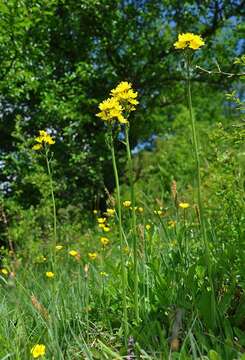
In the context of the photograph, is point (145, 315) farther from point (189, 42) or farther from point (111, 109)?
point (189, 42)

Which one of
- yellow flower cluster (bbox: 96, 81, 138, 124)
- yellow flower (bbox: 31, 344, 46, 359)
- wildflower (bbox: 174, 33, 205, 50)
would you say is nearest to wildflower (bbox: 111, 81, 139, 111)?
yellow flower cluster (bbox: 96, 81, 138, 124)

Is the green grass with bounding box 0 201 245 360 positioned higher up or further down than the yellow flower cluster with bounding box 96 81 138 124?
further down

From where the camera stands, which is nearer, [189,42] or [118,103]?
[189,42]

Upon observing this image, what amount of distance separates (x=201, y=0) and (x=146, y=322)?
9.00 m

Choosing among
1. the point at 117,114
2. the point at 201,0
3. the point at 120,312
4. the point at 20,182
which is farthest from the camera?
the point at 201,0

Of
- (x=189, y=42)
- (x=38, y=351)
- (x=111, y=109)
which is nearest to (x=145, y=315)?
(x=38, y=351)

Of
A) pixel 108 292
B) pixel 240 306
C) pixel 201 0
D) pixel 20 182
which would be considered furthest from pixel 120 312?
pixel 201 0

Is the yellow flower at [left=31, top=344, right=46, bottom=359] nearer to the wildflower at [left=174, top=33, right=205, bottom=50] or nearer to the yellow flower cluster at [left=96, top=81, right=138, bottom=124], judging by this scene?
the yellow flower cluster at [left=96, top=81, right=138, bottom=124]

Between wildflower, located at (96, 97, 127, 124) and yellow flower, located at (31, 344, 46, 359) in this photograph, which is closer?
yellow flower, located at (31, 344, 46, 359)

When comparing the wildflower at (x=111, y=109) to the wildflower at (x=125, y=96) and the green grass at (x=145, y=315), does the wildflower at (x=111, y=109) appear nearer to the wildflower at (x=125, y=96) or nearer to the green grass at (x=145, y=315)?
the wildflower at (x=125, y=96)

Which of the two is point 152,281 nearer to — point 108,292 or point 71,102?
point 108,292

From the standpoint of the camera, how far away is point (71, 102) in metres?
8.57

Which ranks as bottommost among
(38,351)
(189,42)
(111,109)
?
(38,351)

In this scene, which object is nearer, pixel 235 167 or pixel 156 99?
pixel 235 167
